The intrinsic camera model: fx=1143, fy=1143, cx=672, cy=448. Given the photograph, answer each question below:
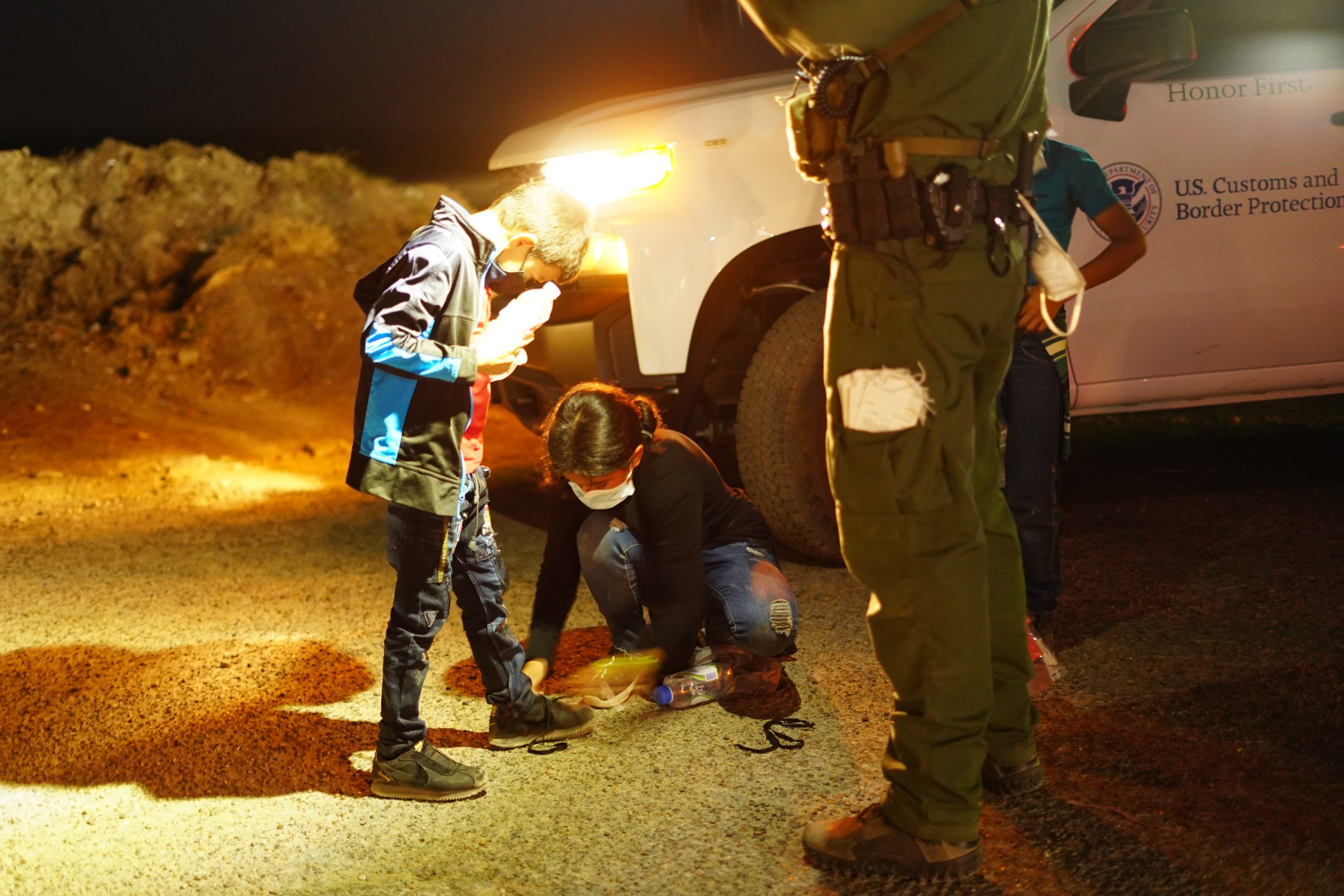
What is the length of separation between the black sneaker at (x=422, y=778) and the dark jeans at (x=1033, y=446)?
1.63m

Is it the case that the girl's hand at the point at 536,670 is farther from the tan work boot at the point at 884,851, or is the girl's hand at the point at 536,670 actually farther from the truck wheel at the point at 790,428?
the truck wheel at the point at 790,428

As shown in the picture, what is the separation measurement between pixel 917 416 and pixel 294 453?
5.48 m

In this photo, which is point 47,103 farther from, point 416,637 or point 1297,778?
point 1297,778

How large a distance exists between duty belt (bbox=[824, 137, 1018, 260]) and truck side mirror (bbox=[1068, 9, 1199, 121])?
1774mm

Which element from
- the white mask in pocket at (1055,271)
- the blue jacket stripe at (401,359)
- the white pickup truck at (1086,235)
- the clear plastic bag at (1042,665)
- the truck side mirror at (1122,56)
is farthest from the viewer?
the white pickup truck at (1086,235)

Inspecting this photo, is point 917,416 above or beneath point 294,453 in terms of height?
above

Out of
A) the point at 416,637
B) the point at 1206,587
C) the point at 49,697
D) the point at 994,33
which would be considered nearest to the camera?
the point at 994,33

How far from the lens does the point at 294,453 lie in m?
6.80

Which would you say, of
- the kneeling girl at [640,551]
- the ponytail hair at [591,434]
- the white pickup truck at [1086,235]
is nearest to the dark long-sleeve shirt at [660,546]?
the kneeling girl at [640,551]

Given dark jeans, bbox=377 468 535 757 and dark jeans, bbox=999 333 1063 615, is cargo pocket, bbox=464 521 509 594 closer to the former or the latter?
dark jeans, bbox=377 468 535 757

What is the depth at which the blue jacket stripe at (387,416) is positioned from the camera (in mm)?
2439

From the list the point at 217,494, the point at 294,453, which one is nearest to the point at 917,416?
the point at 217,494

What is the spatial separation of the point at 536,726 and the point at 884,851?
1.07 m

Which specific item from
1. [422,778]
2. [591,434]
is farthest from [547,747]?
[591,434]
